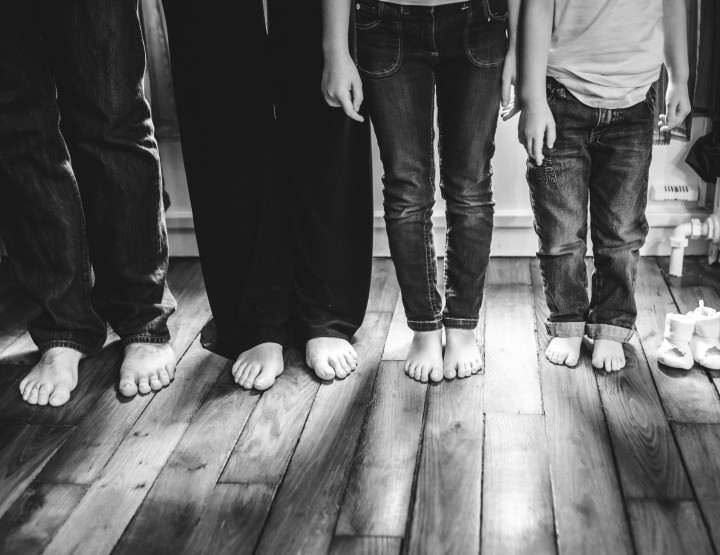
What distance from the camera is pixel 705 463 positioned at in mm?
1181

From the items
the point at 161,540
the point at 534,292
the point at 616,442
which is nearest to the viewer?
the point at 161,540

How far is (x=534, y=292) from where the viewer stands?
189 cm

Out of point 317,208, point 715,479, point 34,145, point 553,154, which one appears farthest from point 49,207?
point 715,479

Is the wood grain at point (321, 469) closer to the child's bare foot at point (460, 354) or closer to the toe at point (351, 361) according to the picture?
the toe at point (351, 361)

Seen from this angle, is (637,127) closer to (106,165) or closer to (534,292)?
(534,292)

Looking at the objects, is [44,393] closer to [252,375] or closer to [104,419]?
[104,419]

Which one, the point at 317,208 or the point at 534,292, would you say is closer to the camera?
the point at 317,208

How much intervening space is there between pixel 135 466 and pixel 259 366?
337 millimetres

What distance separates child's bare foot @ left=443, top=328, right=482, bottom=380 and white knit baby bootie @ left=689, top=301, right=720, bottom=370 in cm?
43

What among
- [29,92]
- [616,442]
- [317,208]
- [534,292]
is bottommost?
[534,292]

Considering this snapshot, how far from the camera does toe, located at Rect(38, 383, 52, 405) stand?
57.4 inches

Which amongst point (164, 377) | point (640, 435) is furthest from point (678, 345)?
point (164, 377)

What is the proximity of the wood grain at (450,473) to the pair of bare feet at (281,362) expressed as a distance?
0.20 meters

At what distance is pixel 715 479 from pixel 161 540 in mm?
838
